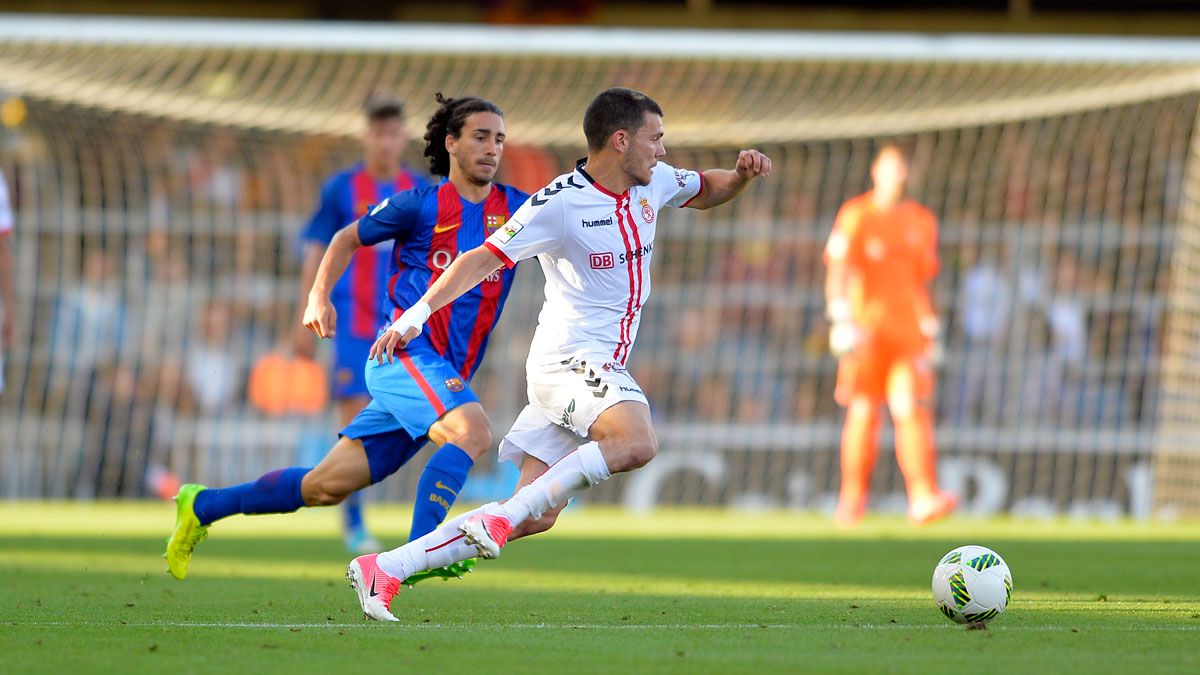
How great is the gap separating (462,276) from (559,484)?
28.7 inches

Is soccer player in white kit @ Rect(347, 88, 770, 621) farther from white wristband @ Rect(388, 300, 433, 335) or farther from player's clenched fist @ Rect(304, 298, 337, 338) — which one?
player's clenched fist @ Rect(304, 298, 337, 338)

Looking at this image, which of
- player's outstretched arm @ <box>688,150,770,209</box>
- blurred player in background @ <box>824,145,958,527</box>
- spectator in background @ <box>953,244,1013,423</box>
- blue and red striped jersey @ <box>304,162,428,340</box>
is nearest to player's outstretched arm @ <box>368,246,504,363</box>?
player's outstretched arm @ <box>688,150,770,209</box>

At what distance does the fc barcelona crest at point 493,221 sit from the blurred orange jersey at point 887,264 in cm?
536

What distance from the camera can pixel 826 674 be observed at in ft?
14.2

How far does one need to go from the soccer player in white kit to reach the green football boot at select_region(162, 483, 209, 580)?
1.29 m

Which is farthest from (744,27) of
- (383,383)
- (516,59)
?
(383,383)

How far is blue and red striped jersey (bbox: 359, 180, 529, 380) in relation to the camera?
652 cm

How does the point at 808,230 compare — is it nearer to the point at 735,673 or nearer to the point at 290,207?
the point at 290,207

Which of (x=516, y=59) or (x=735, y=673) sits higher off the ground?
(x=516, y=59)

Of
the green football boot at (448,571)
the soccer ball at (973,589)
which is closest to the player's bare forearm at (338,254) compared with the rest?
the green football boot at (448,571)

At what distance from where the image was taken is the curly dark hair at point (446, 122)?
6.62 m

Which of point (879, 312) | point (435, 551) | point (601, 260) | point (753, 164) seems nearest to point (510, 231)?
point (601, 260)

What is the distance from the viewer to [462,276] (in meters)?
5.82

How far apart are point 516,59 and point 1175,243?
5103 millimetres
